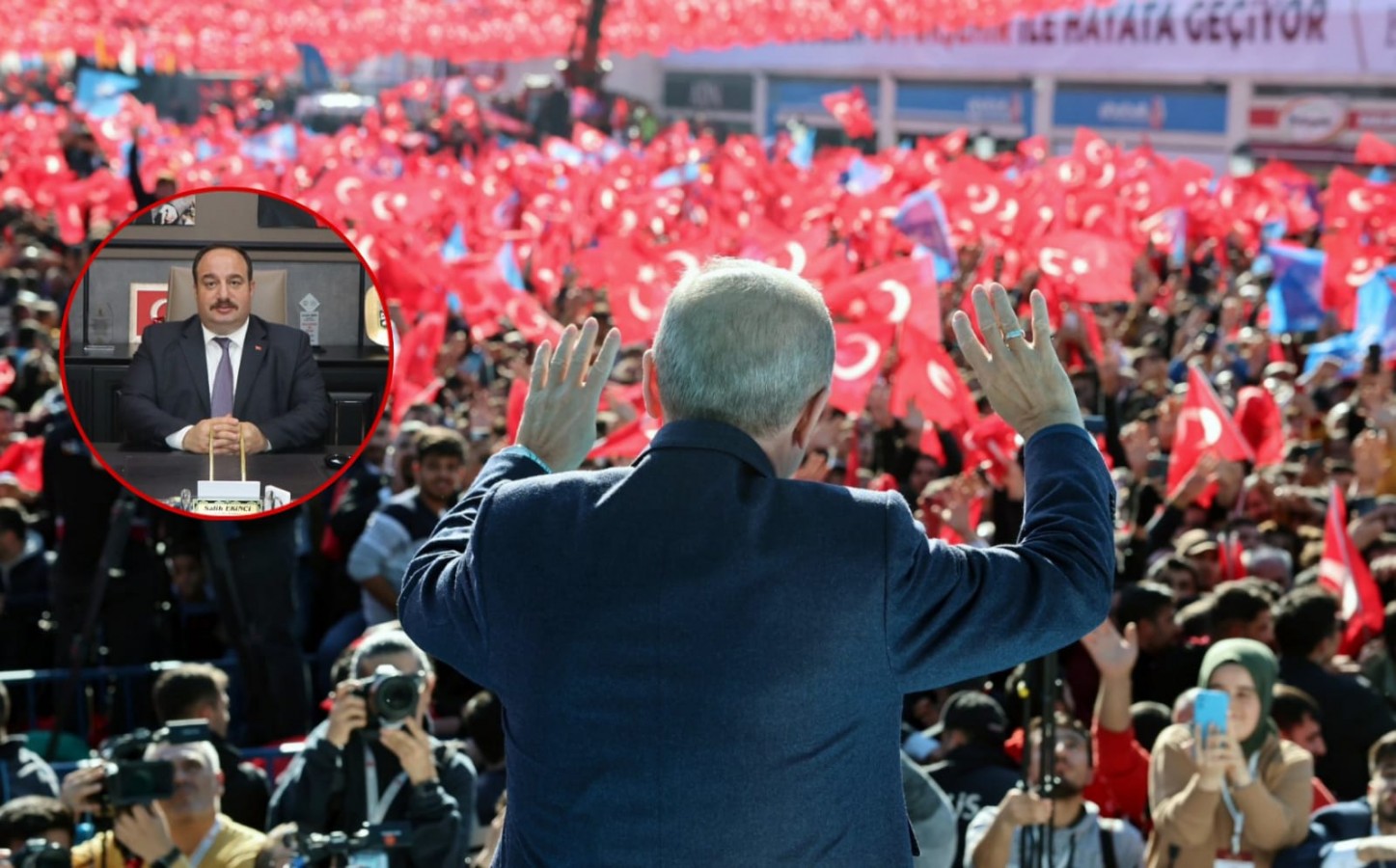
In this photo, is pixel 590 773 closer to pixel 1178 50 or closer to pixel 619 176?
pixel 619 176

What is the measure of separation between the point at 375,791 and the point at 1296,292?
1057 centimetres

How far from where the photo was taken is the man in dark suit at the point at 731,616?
1.89 m

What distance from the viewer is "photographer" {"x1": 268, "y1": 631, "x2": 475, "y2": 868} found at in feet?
13.6

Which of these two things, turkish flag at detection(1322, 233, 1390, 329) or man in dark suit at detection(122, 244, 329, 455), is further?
turkish flag at detection(1322, 233, 1390, 329)

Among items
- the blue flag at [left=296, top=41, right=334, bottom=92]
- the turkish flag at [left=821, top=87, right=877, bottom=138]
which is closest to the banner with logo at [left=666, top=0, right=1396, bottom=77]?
the turkish flag at [left=821, top=87, right=877, bottom=138]

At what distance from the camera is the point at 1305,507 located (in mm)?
8469

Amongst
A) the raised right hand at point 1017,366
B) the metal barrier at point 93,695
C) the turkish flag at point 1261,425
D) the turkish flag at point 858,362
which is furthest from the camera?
the turkish flag at point 1261,425

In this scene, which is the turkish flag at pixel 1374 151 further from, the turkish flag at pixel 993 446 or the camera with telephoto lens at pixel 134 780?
the camera with telephoto lens at pixel 134 780

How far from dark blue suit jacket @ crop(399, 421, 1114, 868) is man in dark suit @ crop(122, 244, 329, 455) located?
0.52m

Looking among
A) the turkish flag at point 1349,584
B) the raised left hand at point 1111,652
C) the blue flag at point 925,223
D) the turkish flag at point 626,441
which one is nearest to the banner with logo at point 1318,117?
the blue flag at point 925,223

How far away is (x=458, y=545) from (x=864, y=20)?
4049cm

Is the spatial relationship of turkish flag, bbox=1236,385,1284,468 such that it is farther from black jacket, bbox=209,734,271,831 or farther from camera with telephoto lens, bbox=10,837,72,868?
camera with telephoto lens, bbox=10,837,72,868

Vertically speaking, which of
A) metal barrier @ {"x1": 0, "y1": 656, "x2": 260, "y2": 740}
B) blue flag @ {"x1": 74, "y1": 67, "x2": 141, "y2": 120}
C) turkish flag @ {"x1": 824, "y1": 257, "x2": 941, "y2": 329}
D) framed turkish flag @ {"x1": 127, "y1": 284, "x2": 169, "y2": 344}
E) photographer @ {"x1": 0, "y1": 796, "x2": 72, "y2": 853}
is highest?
blue flag @ {"x1": 74, "y1": 67, "x2": 141, "y2": 120}

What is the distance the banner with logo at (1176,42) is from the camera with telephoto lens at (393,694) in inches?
1112
